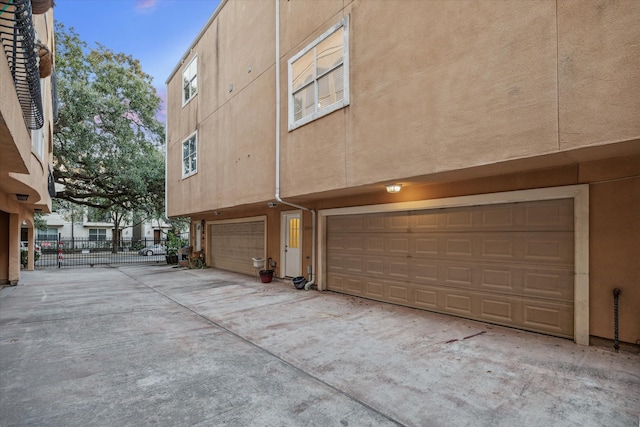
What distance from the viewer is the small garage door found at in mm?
12548

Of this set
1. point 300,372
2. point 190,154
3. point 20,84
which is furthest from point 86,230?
point 300,372

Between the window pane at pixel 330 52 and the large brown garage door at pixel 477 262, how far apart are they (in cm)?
348

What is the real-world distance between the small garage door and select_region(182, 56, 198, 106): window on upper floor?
5801 millimetres

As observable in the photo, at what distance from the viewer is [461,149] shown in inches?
182

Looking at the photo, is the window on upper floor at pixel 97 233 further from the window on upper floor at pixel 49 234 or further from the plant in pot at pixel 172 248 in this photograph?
the plant in pot at pixel 172 248

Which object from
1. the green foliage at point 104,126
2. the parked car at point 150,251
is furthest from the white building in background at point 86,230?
the green foliage at point 104,126

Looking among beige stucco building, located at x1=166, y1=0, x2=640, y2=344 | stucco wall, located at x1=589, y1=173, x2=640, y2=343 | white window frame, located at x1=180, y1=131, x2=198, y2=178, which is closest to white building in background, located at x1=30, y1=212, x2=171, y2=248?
white window frame, located at x1=180, y1=131, x2=198, y2=178

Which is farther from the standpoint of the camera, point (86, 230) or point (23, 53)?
point (86, 230)

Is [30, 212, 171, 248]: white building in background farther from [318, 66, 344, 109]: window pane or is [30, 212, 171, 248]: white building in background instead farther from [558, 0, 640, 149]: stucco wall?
[558, 0, 640, 149]: stucco wall

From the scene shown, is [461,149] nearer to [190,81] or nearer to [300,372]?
[300,372]

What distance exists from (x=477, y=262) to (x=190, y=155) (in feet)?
39.0

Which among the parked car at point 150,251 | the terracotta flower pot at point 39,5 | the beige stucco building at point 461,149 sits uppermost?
the terracotta flower pot at point 39,5

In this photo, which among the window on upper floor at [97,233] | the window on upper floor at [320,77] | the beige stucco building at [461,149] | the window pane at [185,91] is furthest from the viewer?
the window on upper floor at [97,233]

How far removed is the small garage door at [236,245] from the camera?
12548 millimetres
